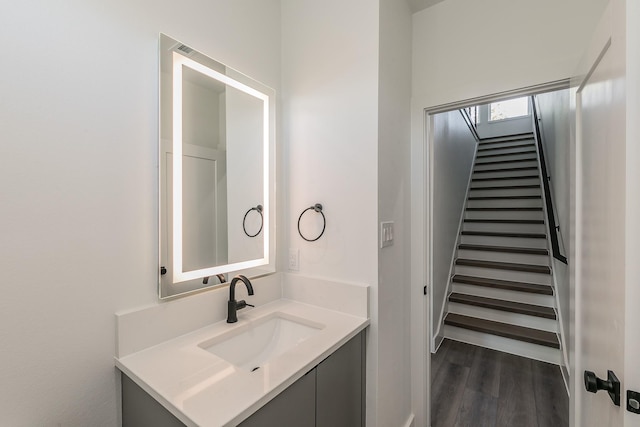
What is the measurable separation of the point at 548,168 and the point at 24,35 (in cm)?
438

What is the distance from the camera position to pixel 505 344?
2652 mm

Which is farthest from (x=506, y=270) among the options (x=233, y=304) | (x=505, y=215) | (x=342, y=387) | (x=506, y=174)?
(x=233, y=304)

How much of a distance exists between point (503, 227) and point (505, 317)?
133 cm

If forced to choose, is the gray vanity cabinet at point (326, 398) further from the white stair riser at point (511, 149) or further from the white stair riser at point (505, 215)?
the white stair riser at point (511, 149)

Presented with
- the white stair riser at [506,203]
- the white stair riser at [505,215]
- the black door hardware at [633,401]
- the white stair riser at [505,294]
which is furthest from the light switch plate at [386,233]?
the white stair riser at [506,203]

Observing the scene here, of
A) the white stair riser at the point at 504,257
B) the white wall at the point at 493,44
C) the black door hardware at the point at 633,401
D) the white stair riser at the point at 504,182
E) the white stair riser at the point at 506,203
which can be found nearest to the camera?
the black door hardware at the point at 633,401

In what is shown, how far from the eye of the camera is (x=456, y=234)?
3.57 m

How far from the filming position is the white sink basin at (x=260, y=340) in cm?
118

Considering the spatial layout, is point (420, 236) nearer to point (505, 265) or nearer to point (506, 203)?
point (505, 265)

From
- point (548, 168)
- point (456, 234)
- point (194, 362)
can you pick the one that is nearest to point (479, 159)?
point (548, 168)

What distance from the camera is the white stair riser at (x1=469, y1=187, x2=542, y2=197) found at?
12.4 feet

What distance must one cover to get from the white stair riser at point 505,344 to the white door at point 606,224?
1.70 metres

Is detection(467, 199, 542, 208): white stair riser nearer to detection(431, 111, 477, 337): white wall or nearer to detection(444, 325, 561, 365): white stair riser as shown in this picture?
detection(431, 111, 477, 337): white wall

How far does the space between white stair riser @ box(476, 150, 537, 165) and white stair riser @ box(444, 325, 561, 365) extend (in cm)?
304
